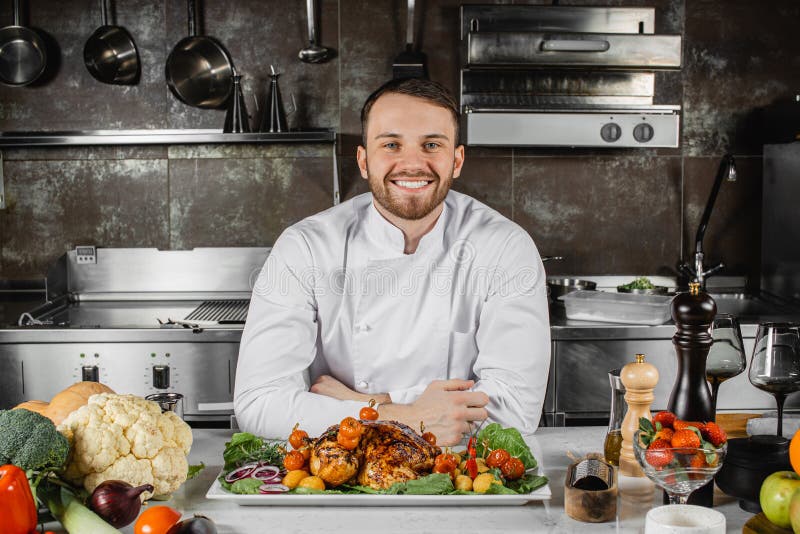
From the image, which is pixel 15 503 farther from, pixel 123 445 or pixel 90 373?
pixel 90 373

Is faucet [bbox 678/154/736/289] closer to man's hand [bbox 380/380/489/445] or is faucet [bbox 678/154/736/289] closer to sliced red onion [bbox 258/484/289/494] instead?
man's hand [bbox 380/380/489/445]

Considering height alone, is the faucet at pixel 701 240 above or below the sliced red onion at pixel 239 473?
above

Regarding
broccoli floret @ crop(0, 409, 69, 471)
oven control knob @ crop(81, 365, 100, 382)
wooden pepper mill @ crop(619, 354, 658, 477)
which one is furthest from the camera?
oven control knob @ crop(81, 365, 100, 382)

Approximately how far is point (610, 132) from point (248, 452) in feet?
8.34

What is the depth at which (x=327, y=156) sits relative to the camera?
13.0ft

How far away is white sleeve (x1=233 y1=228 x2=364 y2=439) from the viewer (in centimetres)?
196

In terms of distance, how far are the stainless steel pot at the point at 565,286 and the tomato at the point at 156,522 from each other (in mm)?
2592

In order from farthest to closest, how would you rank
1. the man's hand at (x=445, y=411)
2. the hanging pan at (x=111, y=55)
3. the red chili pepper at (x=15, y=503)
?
1. the hanging pan at (x=111, y=55)
2. the man's hand at (x=445, y=411)
3. the red chili pepper at (x=15, y=503)

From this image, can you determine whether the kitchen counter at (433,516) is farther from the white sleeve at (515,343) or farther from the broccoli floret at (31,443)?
the white sleeve at (515,343)

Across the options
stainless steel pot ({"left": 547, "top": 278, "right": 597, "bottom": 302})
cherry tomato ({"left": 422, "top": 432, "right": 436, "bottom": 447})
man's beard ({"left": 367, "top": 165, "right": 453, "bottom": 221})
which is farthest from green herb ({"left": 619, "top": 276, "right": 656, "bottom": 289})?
cherry tomato ({"left": 422, "top": 432, "right": 436, "bottom": 447})

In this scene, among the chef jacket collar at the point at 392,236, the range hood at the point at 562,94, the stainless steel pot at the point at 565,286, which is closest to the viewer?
the chef jacket collar at the point at 392,236

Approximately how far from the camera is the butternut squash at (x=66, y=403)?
1.50m

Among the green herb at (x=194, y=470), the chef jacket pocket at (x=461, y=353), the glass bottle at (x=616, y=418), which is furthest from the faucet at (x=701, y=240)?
the green herb at (x=194, y=470)

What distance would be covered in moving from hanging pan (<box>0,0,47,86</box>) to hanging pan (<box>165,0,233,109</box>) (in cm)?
62
